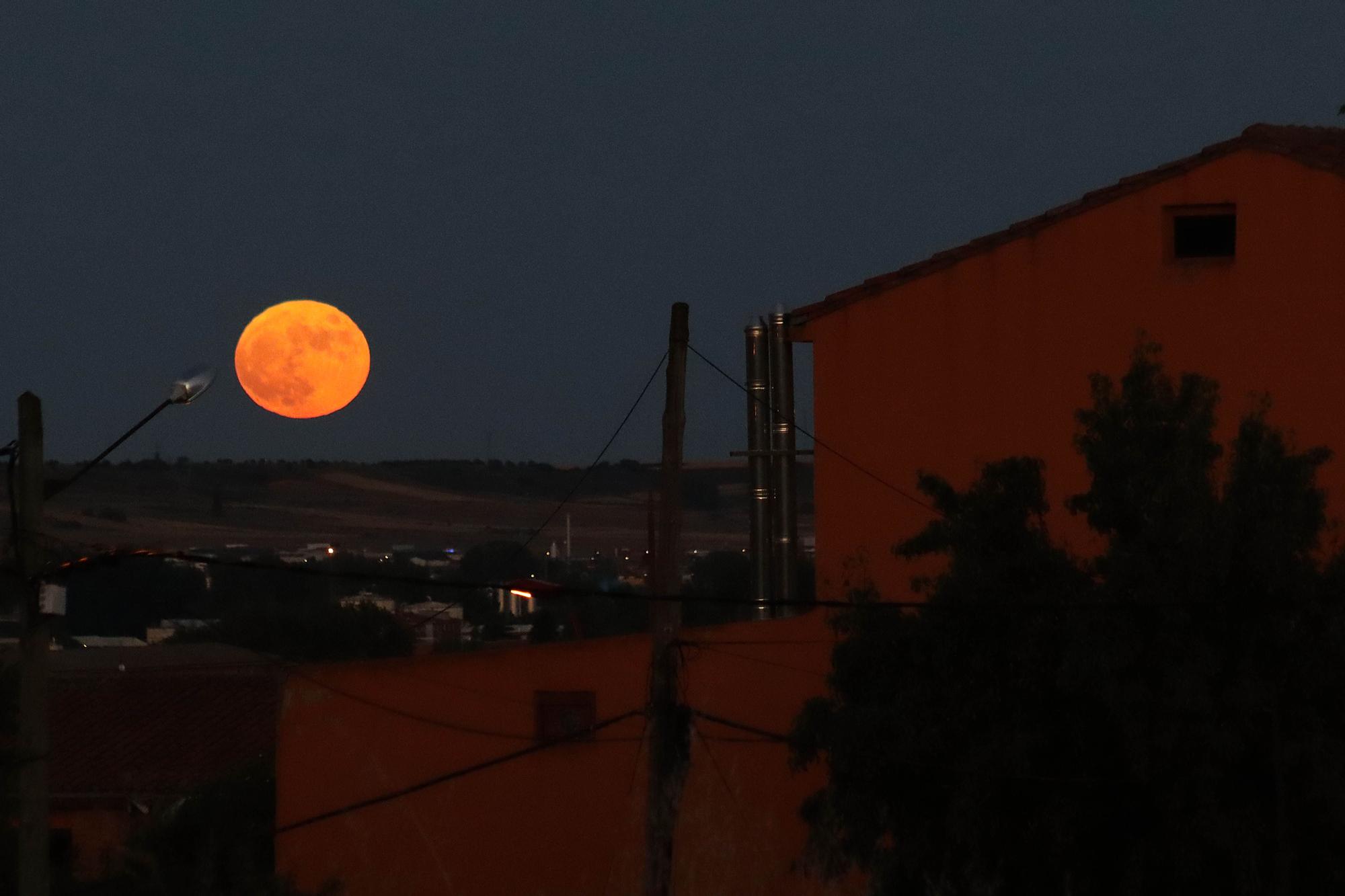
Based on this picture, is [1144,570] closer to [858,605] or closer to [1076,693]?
[1076,693]

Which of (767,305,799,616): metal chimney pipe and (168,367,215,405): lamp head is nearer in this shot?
(168,367,215,405): lamp head

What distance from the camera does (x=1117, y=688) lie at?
47.6 ft

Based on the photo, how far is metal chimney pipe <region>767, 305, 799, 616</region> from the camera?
82.2ft

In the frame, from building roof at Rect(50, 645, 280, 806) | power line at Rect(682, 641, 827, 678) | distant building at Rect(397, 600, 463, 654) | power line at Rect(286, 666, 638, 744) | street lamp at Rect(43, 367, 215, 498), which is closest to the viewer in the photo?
street lamp at Rect(43, 367, 215, 498)

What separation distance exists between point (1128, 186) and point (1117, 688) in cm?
898

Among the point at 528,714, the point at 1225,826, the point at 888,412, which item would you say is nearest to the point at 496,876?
the point at 528,714

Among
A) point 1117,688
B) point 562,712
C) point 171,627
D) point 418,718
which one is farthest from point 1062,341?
point 171,627

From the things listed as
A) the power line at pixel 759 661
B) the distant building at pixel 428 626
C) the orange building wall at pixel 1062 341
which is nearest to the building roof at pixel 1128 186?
the orange building wall at pixel 1062 341

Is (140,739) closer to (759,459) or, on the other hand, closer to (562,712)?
(759,459)

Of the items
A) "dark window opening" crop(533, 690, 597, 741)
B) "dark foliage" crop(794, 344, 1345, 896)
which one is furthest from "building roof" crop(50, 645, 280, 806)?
"dark foliage" crop(794, 344, 1345, 896)

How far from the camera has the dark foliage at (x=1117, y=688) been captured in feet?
47.2

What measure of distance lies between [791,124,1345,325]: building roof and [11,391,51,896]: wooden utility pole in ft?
40.1

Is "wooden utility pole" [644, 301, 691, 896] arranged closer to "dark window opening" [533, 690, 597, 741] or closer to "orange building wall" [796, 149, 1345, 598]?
"orange building wall" [796, 149, 1345, 598]

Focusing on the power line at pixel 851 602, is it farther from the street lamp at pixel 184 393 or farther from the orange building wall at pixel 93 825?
the orange building wall at pixel 93 825
